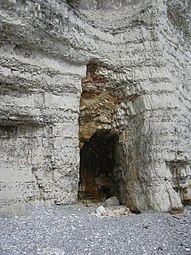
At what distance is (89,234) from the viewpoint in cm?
393

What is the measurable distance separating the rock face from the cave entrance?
272mm

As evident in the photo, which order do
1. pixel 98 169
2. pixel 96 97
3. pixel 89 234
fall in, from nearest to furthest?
pixel 89 234 < pixel 96 97 < pixel 98 169

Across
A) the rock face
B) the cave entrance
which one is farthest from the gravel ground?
the cave entrance

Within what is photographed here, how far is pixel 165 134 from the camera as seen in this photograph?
5992mm

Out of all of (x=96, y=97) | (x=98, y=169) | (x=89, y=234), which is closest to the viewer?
(x=89, y=234)

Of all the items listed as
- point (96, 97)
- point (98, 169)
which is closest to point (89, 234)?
point (96, 97)

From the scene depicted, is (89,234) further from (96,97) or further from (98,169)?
(98,169)

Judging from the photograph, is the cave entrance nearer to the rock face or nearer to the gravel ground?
the rock face

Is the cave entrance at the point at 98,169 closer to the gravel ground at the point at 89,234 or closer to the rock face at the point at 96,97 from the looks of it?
the rock face at the point at 96,97

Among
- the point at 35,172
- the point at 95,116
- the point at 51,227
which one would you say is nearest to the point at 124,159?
the point at 95,116

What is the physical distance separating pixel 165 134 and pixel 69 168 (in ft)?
7.00

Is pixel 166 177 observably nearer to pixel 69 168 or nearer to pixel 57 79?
pixel 69 168

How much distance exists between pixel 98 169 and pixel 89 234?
16.1ft

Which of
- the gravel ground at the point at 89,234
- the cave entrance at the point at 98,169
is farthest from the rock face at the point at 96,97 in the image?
the gravel ground at the point at 89,234
